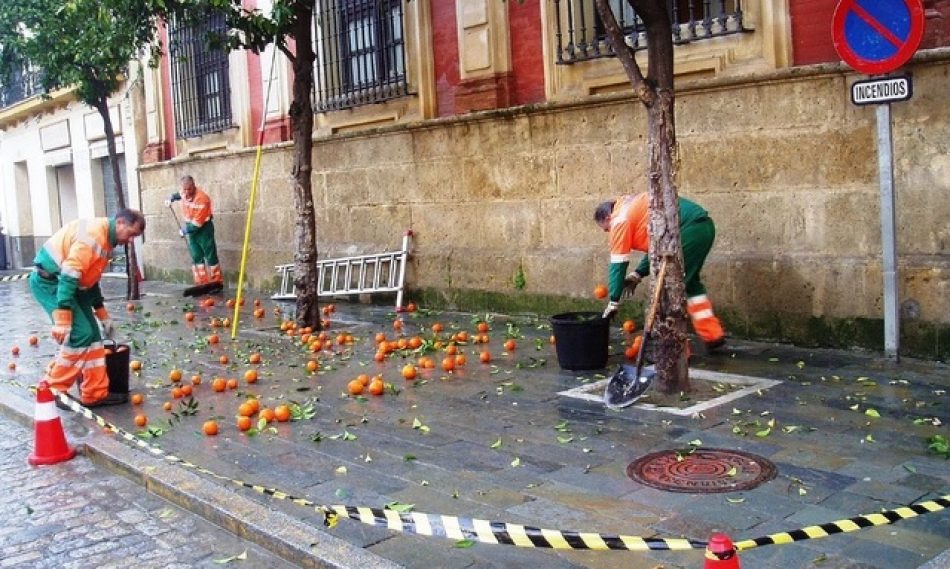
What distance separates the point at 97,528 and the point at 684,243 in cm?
496

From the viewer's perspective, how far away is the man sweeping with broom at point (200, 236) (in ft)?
52.4

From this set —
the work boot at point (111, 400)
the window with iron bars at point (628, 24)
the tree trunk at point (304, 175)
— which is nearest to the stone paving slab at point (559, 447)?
the work boot at point (111, 400)

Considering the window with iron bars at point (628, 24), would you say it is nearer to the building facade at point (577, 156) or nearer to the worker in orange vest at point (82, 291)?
the building facade at point (577, 156)

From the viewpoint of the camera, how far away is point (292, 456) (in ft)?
19.1

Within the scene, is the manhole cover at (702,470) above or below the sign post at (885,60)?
below

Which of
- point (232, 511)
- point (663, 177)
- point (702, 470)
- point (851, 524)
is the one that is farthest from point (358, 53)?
point (851, 524)

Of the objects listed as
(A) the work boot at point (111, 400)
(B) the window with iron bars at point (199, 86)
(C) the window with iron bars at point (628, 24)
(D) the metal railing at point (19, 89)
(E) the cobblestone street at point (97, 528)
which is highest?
(D) the metal railing at point (19, 89)

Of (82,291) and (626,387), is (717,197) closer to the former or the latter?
(626,387)

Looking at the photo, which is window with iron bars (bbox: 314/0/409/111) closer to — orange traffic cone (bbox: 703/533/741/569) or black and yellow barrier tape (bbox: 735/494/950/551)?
black and yellow barrier tape (bbox: 735/494/950/551)

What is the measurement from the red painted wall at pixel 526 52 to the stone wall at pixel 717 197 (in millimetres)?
472

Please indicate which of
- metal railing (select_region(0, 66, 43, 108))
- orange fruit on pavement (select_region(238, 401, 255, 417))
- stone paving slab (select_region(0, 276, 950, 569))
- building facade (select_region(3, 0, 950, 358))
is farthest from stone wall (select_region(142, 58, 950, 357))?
metal railing (select_region(0, 66, 43, 108))

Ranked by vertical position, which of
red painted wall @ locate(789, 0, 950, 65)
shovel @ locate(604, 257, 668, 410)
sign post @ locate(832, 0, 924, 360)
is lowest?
shovel @ locate(604, 257, 668, 410)

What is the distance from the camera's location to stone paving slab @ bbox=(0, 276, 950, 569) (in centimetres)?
425

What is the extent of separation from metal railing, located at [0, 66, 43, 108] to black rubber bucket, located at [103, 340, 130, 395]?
60.6 ft
